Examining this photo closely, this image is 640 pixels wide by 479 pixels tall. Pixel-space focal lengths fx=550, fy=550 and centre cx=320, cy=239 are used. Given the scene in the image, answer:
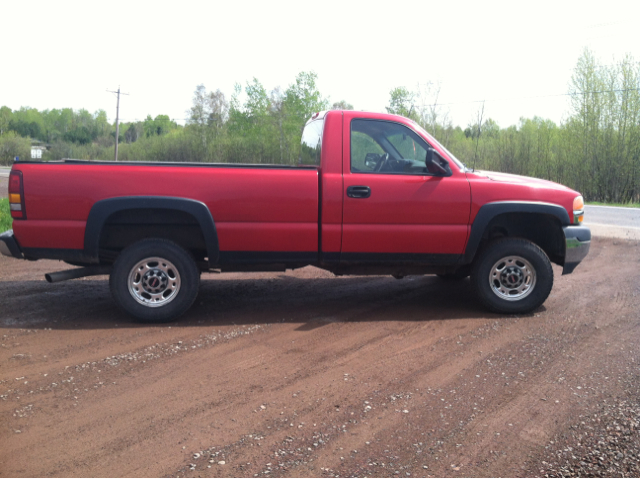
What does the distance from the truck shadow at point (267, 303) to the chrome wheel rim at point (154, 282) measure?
10.7 inches

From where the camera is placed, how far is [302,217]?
5680 millimetres

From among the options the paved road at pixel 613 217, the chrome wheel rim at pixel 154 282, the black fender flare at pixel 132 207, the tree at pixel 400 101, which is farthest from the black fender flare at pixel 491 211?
the tree at pixel 400 101

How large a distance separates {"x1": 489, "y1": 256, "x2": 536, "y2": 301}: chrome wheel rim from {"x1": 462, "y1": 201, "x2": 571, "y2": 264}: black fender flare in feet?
1.23

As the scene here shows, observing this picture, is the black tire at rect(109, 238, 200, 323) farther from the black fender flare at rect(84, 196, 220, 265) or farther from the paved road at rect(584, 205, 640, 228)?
the paved road at rect(584, 205, 640, 228)

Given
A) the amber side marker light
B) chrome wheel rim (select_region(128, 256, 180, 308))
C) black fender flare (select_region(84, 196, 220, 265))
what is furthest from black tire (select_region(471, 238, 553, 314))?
chrome wheel rim (select_region(128, 256, 180, 308))

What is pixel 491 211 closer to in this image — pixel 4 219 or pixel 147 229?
pixel 147 229

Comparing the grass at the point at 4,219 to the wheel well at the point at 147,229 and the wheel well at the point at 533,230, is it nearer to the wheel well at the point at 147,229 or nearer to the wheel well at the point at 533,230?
the wheel well at the point at 147,229

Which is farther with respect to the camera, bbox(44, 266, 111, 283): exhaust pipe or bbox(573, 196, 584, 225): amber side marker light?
bbox(573, 196, 584, 225): amber side marker light

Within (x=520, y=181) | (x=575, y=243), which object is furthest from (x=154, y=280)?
(x=575, y=243)

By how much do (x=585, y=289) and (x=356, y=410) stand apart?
498 cm

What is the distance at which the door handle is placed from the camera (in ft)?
18.7

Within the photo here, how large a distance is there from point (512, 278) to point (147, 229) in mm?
4043

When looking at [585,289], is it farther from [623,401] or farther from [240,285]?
[240,285]

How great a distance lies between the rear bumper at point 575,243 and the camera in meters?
6.07
